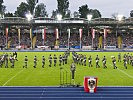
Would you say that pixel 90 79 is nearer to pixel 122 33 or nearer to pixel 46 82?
pixel 46 82

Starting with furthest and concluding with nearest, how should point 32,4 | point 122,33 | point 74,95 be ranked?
point 32,4
point 122,33
point 74,95

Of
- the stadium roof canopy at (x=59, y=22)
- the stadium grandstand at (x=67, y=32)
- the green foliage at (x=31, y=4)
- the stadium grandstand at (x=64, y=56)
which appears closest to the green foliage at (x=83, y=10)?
the stadium grandstand at (x=64, y=56)

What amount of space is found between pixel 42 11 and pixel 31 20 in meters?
55.7

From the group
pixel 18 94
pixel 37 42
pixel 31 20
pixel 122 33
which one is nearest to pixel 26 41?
pixel 37 42

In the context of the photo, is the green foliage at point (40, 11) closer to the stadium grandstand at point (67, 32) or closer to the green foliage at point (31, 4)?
the green foliage at point (31, 4)

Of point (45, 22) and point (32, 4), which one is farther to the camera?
point (32, 4)

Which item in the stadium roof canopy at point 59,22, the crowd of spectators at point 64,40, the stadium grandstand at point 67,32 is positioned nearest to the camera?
the stadium grandstand at point 67,32

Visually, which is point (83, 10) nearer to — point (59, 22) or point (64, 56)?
point (59, 22)

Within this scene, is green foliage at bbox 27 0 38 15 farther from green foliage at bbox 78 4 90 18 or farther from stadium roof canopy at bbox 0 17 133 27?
stadium roof canopy at bbox 0 17 133 27

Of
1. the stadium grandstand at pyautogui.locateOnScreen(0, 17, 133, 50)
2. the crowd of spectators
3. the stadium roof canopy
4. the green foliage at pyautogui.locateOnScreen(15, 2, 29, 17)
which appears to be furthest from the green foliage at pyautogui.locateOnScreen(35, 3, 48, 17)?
the stadium roof canopy

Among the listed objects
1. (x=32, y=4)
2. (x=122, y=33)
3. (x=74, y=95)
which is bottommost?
(x=74, y=95)

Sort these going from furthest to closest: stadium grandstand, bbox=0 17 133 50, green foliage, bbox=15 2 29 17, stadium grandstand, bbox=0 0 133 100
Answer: green foliage, bbox=15 2 29 17, stadium grandstand, bbox=0 17 133 50, stadium grandstand, bbox=0 0 133 100

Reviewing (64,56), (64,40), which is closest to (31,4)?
(64,40)

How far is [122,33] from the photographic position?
9131cm
